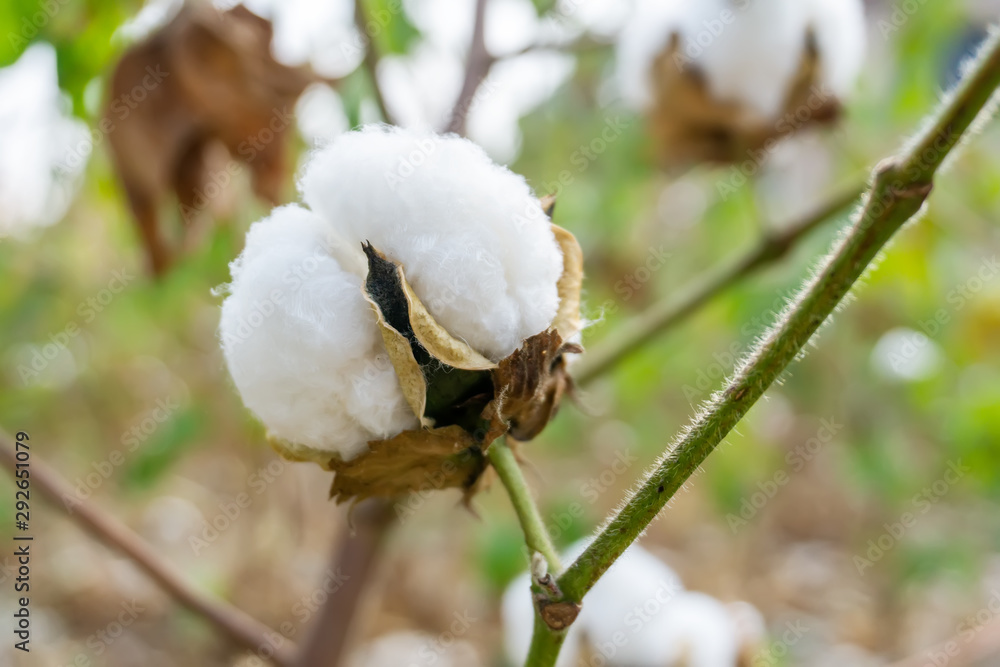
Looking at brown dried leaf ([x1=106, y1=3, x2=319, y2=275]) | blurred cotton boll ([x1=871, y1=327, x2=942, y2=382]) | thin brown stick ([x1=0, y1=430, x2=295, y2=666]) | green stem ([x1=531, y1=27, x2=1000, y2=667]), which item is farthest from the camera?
blurred cotton boll ([x1=871, y1=327, x2=942, y2=382])

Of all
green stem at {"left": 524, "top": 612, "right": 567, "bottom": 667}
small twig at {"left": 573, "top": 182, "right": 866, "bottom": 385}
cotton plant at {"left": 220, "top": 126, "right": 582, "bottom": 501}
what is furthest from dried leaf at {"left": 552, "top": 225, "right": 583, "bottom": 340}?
small twig at {"left": 573, "top": 182, "right": 866, "bottom": 385}

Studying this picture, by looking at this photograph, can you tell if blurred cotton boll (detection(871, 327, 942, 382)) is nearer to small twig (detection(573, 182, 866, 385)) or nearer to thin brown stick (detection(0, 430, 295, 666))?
small twig (detection(573, 182, 866, 385))

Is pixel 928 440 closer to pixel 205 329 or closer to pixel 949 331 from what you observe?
pixel 949 331

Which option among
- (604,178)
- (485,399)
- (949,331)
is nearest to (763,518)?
(949,331)

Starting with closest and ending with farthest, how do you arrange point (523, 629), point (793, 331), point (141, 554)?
point (793, 331)
point (141, 554)
point (523, 629)

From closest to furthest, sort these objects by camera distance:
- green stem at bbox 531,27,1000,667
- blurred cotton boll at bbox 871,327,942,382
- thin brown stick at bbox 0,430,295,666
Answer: green stem at bbox 531,27,1000,667 < thin brown stick at bbox 0,430,295,666 < blurred cotton boll at bbox 871,327,942,382

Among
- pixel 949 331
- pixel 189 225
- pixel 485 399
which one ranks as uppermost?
pixel 485 399

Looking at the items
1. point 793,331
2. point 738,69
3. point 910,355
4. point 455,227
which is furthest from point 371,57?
point 910,355

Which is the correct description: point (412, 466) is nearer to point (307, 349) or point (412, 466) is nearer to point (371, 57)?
point (307, 349)
